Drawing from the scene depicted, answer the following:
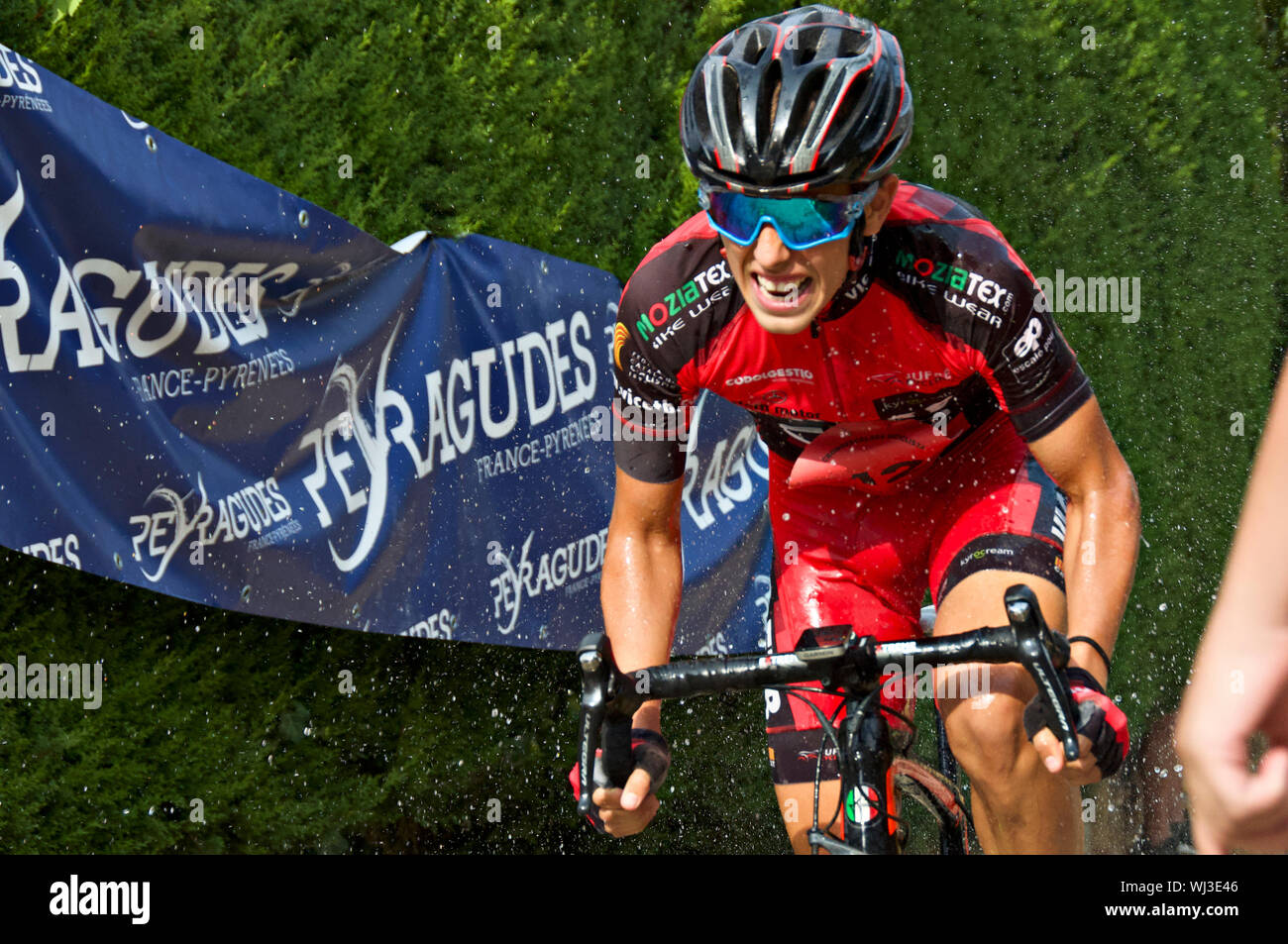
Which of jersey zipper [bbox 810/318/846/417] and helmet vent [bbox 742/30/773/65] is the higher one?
helmet vent [bbox 742/30/773/65]

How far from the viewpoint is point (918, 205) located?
3186 millimetres

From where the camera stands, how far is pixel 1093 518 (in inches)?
115

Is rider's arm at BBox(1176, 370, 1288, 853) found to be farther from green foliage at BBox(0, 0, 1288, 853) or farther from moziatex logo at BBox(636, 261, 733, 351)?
green foliage at BBox(0, 0, 1288, 853)

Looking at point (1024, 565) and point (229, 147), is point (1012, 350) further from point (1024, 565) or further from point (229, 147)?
point (229, 147)

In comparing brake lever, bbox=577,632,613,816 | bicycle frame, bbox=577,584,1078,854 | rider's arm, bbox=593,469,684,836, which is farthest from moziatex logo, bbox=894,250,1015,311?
brake lever, bbox=577,632,613,816

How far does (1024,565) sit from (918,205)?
31.7 inches

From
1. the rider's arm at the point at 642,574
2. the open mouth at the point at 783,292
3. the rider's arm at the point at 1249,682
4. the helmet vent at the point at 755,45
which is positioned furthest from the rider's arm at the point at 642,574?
the rider's arm at the point at 1249,682

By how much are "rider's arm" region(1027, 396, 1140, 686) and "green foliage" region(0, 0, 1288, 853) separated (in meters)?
2.99

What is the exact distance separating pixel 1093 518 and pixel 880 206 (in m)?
0.75
